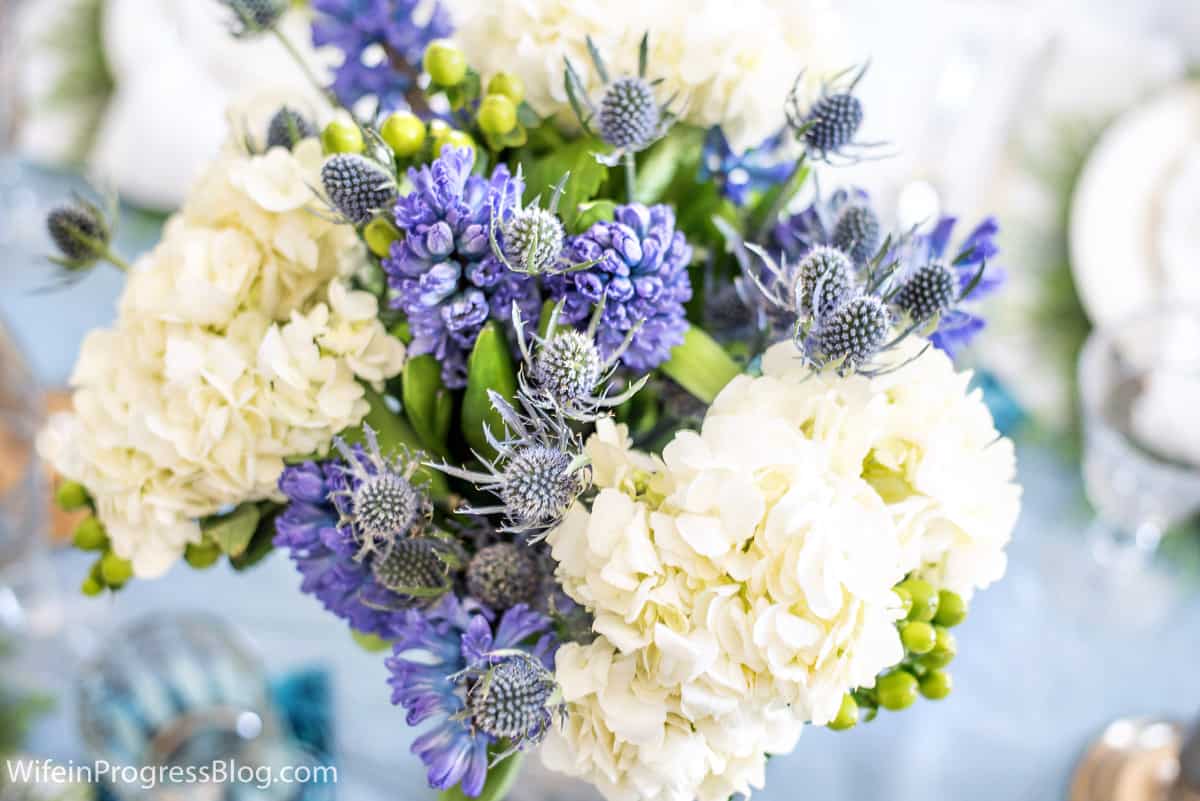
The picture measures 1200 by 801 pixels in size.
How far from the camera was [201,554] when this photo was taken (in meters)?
0.42

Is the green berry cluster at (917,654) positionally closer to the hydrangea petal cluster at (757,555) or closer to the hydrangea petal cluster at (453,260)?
the hydrangea petal cluster at (757,555)

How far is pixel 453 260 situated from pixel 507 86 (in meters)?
0.10

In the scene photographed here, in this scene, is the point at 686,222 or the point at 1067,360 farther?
the point at 1067,360

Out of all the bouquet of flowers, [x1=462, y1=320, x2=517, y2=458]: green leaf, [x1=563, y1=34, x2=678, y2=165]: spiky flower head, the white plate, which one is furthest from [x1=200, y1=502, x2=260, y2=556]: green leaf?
the white plate

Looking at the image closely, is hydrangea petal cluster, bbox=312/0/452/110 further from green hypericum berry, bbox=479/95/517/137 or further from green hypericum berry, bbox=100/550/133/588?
green hypericum berry, bbox=100/550/133/588

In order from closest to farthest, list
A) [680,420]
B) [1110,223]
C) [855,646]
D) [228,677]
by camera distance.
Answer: [855,646] < [680,420] < [228,677] < [1110,223]

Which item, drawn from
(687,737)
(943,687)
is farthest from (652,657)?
(943,687)

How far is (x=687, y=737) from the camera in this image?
13.2 inches

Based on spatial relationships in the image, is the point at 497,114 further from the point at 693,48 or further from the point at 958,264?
the point at 958,264

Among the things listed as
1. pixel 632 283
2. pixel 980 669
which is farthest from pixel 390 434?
pixel 980 669

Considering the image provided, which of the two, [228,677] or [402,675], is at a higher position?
[402,675]

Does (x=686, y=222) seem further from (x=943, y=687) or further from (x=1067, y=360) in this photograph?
(x=1067, y=360)

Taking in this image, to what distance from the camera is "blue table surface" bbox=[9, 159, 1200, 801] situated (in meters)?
0.68

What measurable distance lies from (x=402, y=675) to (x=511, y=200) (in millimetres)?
176
